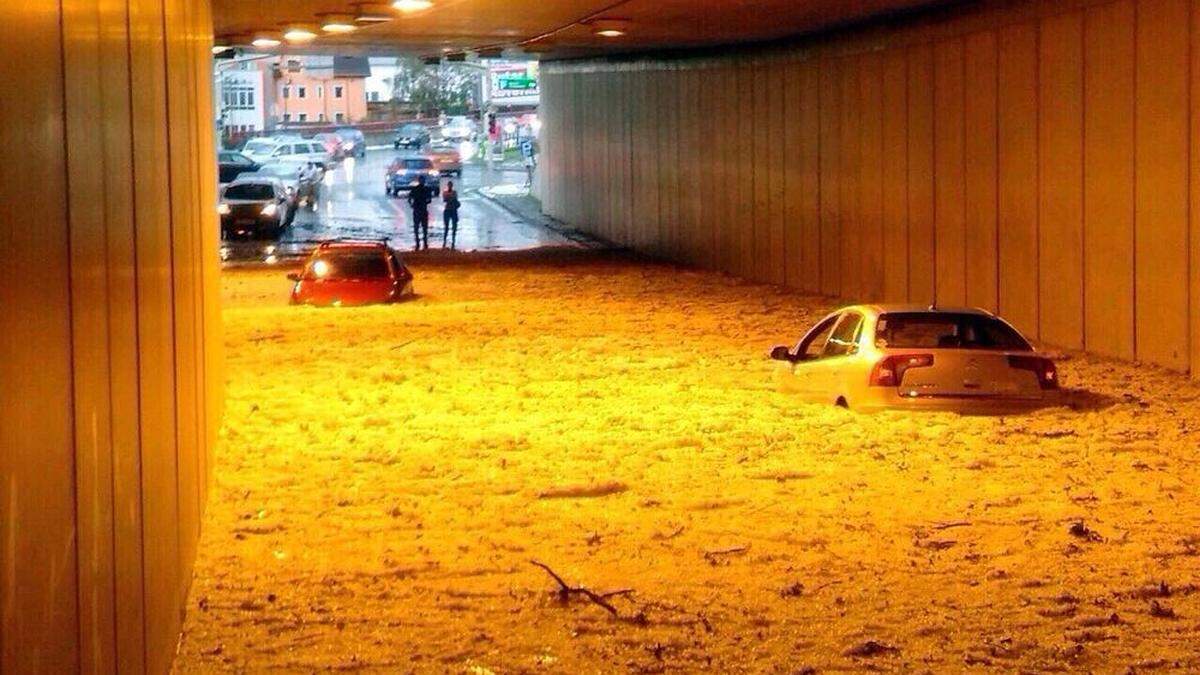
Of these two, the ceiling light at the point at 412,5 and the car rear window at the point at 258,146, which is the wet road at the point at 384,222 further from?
the ceiling light at the point at 412,5

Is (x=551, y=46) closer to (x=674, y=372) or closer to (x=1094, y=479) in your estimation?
(x=674, y=372)

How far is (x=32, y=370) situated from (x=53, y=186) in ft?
2.06

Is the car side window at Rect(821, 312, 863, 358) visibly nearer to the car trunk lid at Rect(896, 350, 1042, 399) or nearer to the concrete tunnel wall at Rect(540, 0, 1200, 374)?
the car trunk lid at Rect(896, 350, 1042, 399)

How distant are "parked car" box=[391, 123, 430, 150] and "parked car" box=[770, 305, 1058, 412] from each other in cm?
8551

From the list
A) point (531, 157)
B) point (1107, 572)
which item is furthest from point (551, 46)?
point (531, 157)

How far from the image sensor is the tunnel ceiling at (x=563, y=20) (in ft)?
89.5

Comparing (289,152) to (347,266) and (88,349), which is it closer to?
(347,266)

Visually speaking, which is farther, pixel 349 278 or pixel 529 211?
pixel 529 211

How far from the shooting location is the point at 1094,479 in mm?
13445

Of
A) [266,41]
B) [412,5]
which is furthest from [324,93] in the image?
[412,5]

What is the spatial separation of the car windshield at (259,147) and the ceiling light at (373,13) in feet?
169

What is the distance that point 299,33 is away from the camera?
113ft

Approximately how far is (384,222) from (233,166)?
40.7 ft

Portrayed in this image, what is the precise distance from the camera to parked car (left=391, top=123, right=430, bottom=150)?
10388cm
